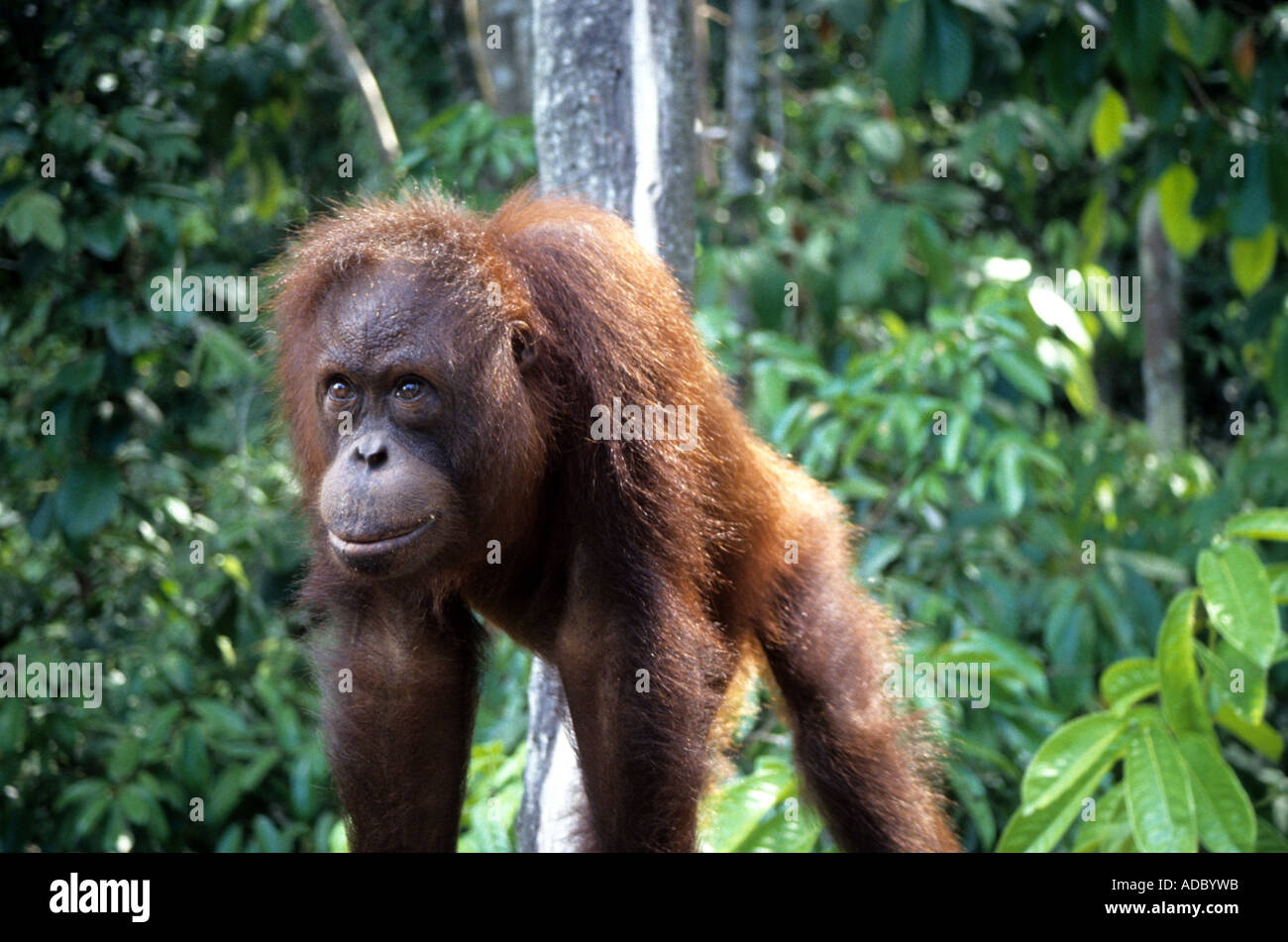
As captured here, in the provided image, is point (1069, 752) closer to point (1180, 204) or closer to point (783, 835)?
point (783, 835)

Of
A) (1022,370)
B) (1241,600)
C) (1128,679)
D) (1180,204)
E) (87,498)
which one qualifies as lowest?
(1128,679)

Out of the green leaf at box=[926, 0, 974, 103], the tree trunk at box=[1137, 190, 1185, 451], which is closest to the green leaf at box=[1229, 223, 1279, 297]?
the green leaf at box=[926, 0, 974, 103]

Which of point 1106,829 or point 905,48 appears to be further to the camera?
point 905,48

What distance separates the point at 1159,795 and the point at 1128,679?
0.43 m

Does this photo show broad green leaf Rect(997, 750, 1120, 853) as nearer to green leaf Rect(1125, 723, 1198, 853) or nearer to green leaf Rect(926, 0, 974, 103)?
green leaf Rect(1125, 723, 1198, 853)

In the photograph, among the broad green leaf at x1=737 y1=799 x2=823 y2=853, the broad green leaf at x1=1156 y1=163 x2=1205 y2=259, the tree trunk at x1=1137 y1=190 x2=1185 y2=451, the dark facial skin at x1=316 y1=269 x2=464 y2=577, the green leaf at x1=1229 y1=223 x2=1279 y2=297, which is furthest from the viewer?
the tree trunk at x1=1137 y1=190 x2=1185 y2=451

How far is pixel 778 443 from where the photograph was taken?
12.5 feet

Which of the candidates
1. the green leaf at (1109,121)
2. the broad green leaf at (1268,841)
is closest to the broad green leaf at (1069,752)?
the broad green leaf at (1268,841)

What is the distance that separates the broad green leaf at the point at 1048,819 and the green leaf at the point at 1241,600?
0.35 meters

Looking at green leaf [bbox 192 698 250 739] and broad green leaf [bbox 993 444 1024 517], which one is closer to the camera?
broad green leaf [bbox 993 444 1024 517]

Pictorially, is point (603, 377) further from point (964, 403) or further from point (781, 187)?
point (781, 187)

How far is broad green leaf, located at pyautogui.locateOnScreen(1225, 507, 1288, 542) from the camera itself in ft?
8.76

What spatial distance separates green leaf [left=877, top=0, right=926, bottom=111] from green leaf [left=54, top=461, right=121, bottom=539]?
2.79 metres

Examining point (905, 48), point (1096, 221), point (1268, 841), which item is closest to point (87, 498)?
point (905, 48)
